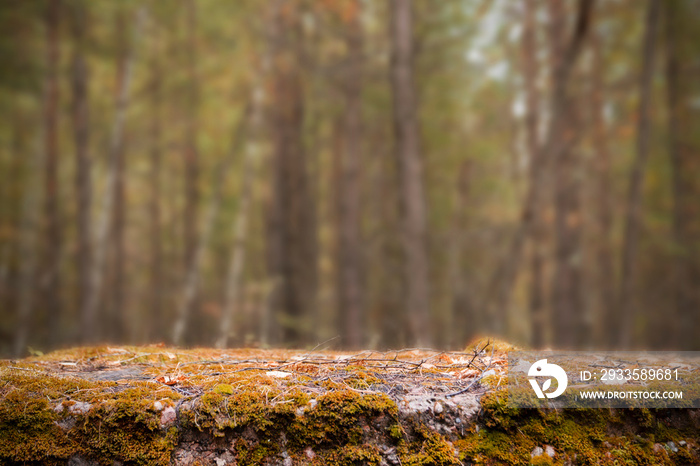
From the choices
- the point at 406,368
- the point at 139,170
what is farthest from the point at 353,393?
the point at 139,170

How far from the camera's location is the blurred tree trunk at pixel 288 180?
11961 mm

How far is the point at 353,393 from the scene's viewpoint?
2.07 meters

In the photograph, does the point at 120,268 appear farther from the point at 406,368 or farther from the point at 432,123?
A: the point at 406,368

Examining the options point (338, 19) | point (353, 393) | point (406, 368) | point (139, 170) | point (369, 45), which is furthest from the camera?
point (139, 170)

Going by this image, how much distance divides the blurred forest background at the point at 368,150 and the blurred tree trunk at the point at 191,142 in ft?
0.35

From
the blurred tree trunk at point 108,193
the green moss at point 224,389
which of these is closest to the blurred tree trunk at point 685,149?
the green moss at point 224,389

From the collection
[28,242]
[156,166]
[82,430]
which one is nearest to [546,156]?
[82,430]

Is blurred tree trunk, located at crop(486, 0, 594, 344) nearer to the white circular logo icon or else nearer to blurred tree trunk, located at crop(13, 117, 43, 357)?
the white circular logo icon

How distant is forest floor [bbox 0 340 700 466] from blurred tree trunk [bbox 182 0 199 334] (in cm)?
1326

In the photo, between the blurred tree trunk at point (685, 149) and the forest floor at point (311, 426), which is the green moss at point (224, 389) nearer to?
the forest floor at point (311, 426)

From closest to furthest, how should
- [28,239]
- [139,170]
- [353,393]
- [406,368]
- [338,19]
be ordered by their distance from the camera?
[353,393] → [406,368] → [338,19] → [28,239] → [139,170]

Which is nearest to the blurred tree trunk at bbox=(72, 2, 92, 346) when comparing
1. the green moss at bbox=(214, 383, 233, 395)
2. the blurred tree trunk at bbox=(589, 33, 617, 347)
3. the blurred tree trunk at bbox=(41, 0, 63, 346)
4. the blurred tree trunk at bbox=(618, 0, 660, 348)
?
the blurred tree trunk at bbox=(41, 0, 63, 346)

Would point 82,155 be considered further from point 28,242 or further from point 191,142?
point 28,242

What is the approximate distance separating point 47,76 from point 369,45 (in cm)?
923
